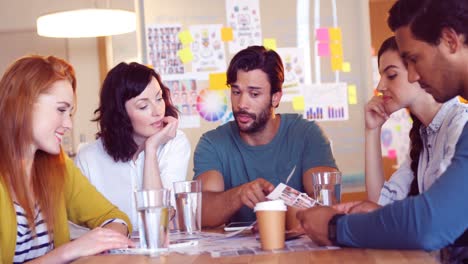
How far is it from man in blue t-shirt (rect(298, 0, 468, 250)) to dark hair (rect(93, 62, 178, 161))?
1.31 metres

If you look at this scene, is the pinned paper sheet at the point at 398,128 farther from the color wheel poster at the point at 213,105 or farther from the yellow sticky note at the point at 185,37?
the yellow sticky note at the point at 185,37

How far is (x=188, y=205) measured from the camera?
81.8 inches

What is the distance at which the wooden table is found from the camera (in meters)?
1.42

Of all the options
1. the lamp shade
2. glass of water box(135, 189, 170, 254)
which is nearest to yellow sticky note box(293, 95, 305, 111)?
the lamp shade

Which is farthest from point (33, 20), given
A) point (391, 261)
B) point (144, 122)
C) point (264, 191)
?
point (391, 261)

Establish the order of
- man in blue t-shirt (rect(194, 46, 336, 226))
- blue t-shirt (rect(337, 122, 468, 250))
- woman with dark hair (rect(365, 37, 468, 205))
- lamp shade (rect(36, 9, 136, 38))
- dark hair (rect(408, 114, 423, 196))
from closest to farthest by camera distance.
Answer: blue t-shirt (rect(337, 122, 468, 250)) → woman with dark hair (rect(365, 37, 468, 205)) → dark hair (rect(408, 114, 423, 196)) → man in blue t-shirt (rect(194, 46, 336, 226)) → lamp shade (rect(36, 9, 136, 38))

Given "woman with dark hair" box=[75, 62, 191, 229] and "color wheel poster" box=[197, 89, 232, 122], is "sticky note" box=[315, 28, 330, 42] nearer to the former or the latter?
"color wheel poster" box=[197, 89, 232, 122]

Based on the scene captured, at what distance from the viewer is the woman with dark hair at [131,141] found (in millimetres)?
2777

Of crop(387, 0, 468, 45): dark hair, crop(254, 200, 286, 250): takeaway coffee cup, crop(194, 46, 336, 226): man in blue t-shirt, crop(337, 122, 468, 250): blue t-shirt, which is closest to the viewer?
crop(337, 122, 468, 250): blue t-shirt

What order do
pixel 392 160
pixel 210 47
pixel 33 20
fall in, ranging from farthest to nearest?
pixel 392 160
pixel 33 20
pixel 210 47

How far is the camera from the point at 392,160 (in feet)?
23.0

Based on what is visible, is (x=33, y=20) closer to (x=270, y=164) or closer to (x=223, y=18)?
(x=223, y=18)

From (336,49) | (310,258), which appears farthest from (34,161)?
(336,49)

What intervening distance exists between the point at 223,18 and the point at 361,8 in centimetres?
95
